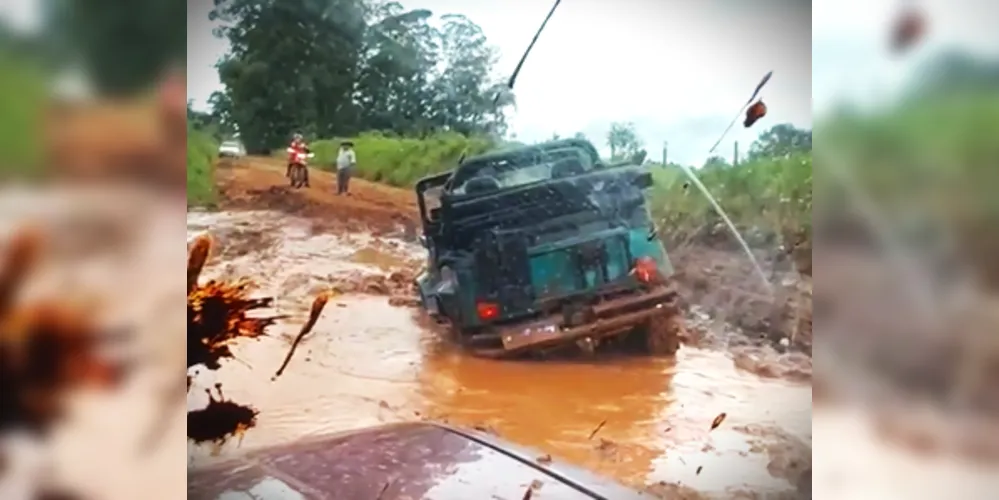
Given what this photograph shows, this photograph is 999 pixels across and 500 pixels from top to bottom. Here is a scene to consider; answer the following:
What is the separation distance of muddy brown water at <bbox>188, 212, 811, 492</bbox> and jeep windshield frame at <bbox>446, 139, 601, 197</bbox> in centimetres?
18

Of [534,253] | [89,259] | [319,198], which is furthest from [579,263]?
[89,259]

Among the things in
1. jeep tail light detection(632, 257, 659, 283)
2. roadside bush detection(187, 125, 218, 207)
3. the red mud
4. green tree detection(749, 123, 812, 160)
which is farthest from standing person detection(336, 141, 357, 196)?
green tree detection(749, 123, 812, 160)

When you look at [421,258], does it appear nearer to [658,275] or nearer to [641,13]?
[658,275]

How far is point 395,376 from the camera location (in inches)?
74.2

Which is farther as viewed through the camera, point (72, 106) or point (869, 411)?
point (869, 411)

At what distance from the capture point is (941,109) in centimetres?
192

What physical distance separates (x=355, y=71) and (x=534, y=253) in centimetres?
50

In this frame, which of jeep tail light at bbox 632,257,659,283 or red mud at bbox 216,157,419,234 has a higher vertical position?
red mud at bbox 216,157,419,234

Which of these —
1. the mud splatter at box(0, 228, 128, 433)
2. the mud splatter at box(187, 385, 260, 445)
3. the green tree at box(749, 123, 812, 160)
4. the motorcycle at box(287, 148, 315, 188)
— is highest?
the green tree at box(749, 123, 812, 160)

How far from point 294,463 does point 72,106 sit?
0.79 metres

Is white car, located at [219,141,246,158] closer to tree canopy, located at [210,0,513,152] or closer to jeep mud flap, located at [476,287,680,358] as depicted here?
tree canopy, located at [210,0,513,152]

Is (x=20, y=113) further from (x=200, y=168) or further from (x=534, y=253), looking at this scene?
(x=534, y=253)

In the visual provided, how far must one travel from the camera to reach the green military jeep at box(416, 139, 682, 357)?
6.23ft

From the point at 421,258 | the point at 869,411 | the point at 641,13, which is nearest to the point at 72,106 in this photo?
the point at 421,258
